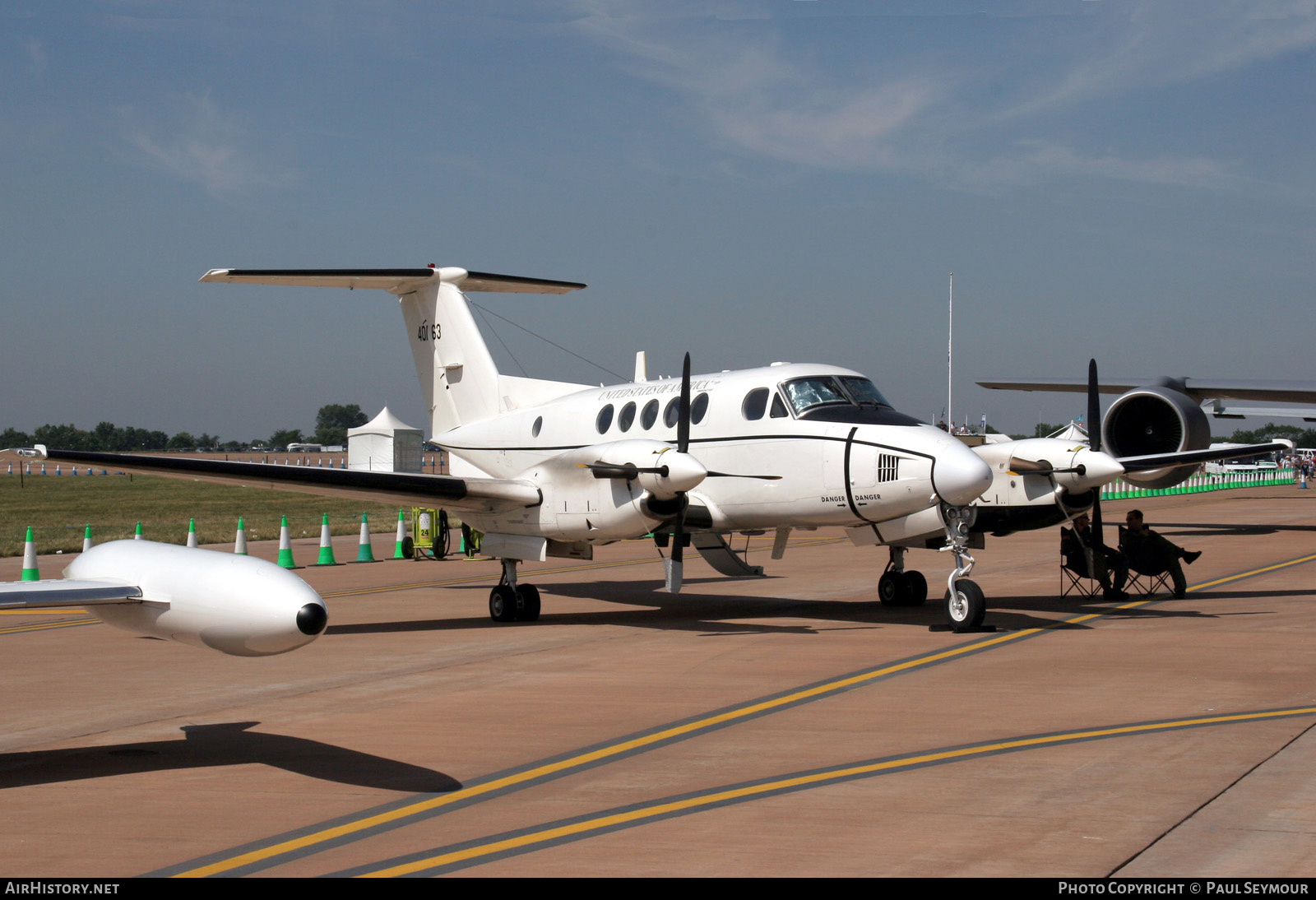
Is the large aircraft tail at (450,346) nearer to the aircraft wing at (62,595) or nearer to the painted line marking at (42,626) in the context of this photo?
the painted line marking at (42,626)

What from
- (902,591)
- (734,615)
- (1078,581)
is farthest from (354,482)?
(1078,581)

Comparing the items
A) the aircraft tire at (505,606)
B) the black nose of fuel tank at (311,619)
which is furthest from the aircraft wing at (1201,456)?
the black nose of fuel tank at (311,619)

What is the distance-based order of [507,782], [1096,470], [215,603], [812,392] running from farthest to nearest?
[1096,470]
[812,392]
[507,782]
[215,603]

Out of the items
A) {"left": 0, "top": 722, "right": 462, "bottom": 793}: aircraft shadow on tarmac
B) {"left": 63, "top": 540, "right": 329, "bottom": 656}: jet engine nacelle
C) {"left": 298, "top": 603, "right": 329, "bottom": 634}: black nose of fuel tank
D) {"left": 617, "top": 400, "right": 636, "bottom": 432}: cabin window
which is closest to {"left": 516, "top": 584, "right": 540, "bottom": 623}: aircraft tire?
{"left": 617, "top": 400, "right": 636, "bottom": 432}: cabin window

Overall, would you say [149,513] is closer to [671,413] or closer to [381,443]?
[381,443]

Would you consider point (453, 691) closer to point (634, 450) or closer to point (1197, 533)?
point (634, 450)

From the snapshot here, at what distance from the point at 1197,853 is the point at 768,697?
4.50m

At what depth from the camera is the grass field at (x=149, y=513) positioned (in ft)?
104

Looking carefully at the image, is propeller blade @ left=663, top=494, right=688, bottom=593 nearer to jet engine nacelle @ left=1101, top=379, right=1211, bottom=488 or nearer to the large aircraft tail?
the large aircraft tail

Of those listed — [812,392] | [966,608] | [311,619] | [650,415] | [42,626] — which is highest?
[812,392]

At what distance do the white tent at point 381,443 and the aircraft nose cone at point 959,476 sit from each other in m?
24.9

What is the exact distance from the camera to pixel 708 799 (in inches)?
246

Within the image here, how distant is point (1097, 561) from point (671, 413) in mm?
6424

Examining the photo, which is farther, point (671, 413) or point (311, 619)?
point (671, 413)
